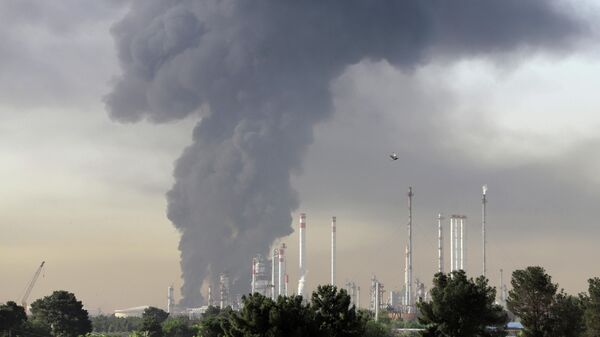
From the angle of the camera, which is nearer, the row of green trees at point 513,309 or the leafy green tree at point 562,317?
the row of green trees at point 513,309

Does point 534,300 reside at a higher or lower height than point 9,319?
higher

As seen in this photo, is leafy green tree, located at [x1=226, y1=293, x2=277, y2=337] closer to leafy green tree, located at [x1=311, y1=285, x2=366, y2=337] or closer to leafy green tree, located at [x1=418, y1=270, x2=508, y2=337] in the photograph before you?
leafy green tree, located at [x1=311, y1=285, x2=366, y2=337]

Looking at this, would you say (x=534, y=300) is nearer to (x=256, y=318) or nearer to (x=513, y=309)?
(x=513, y=309)

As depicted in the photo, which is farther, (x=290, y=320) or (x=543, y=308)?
(x=543, y=308)

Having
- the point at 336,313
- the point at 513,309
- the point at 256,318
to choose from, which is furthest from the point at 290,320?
the point at 513,309

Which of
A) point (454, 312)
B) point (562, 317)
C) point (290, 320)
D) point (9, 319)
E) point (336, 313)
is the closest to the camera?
point (290, 320)

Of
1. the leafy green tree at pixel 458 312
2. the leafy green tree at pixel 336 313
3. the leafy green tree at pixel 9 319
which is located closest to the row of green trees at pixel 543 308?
the leafy green tree at pixel 458 312

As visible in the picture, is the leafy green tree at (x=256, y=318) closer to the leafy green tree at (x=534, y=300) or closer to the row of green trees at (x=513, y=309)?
the row of green trees at (x=513, y=309)
